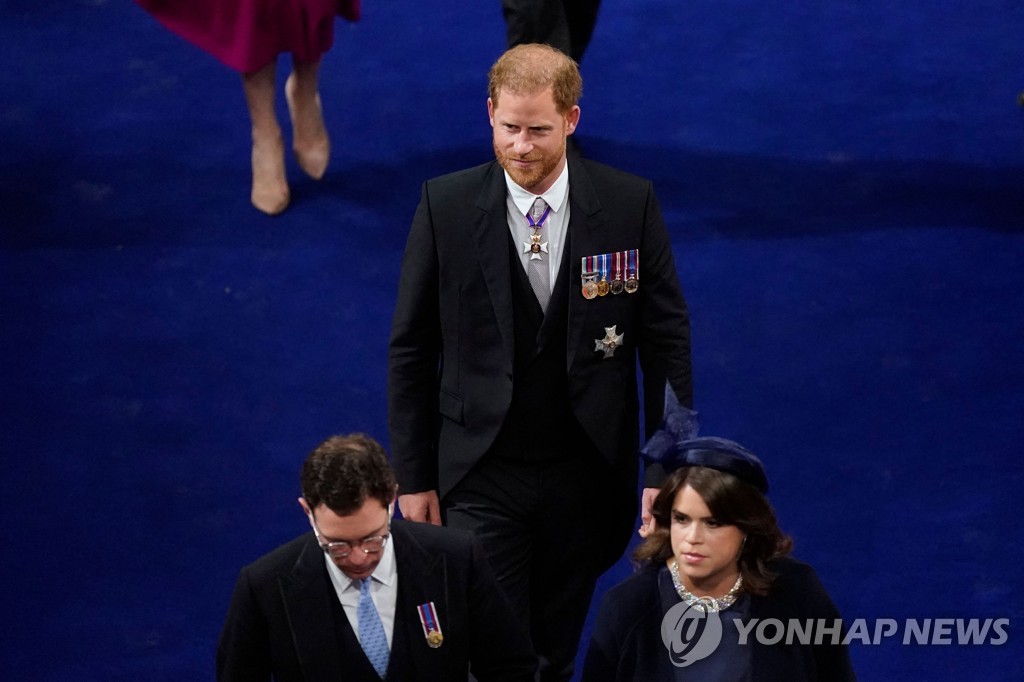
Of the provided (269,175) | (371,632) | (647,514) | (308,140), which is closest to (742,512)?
(647,514)

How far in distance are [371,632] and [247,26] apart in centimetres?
338

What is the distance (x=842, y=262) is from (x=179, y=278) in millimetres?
2217

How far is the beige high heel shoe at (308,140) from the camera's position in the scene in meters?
6.60

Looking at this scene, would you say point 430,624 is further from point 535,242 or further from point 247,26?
point 247,26

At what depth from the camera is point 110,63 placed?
7.14 metres

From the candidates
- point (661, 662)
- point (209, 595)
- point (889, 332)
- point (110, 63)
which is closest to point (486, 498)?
point (661, 662)

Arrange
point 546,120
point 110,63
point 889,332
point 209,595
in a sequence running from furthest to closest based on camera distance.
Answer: point 110,63 → point 889,332 → point 209,595 → point 546,120

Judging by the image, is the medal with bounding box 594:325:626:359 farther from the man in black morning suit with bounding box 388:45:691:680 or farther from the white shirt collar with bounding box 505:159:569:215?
the white shirt collar with bounding box 505:159:569:215

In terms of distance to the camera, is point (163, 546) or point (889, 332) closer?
point (163, 546)

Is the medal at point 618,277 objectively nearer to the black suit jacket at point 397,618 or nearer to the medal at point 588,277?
A: the medal at point 588,277

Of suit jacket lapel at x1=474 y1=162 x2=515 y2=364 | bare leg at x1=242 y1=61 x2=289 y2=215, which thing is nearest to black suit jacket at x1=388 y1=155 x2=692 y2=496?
suit jacket lapel at x1=474 y1=162 x2=515 y2=364

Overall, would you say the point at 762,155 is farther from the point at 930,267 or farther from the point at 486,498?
the point at 486,498

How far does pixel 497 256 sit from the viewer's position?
155 inches

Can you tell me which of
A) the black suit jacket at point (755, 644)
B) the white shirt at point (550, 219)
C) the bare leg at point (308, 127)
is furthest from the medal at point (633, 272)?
the bare leg at point (308, 127)
